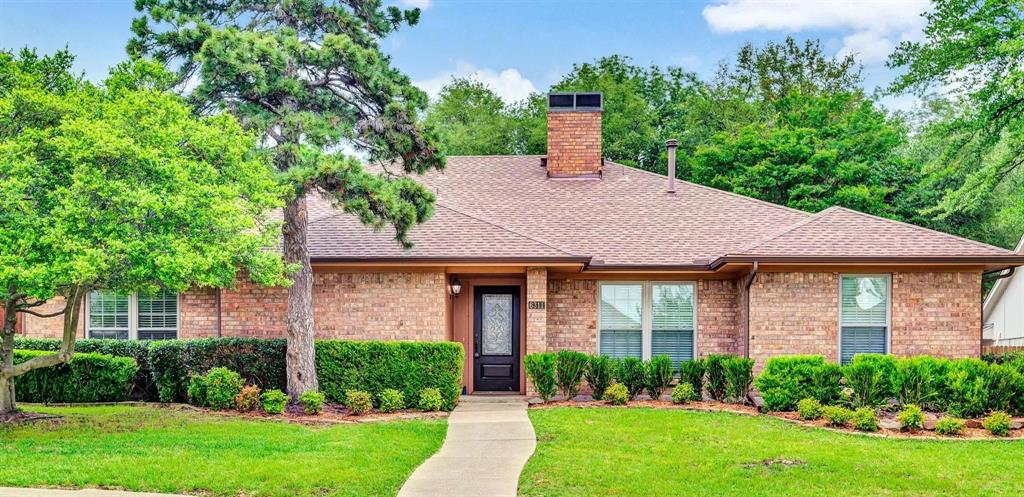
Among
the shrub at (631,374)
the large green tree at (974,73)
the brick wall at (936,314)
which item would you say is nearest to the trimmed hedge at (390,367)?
the shrub at (631,374)

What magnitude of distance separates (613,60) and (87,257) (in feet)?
91.6

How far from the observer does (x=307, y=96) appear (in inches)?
555

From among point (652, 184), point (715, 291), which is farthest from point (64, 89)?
point (652, 184)

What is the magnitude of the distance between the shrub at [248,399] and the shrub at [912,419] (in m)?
9.13

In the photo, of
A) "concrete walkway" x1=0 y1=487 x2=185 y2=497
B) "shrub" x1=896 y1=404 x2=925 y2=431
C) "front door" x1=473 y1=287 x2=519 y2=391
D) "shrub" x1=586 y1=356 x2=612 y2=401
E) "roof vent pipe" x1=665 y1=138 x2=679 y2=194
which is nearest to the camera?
"concrete walkway" x1=0 y1=487 x2=185 y2=497

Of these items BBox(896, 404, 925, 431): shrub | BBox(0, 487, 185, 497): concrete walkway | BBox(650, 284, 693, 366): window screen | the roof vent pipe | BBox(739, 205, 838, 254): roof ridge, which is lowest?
BBox(0, 487, 185, 497): concrete walkway

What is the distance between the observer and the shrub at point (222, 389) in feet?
45.4

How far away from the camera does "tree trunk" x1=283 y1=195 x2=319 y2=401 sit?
46.9 ft

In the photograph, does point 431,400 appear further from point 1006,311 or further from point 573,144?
point 1006,311

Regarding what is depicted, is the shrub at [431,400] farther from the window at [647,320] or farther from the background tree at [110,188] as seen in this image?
the window at [647,320]

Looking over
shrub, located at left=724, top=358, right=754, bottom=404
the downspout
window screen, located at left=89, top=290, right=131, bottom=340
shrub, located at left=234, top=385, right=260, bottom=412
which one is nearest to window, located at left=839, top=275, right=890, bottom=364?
the downspout

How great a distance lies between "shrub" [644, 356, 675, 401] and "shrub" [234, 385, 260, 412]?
6.15 meters

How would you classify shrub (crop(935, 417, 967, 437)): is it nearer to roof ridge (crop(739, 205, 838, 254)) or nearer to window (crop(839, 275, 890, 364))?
window (crop(839, 275, 890, 364))

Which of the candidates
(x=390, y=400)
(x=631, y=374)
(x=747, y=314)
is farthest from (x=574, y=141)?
(x=390, y=400)
